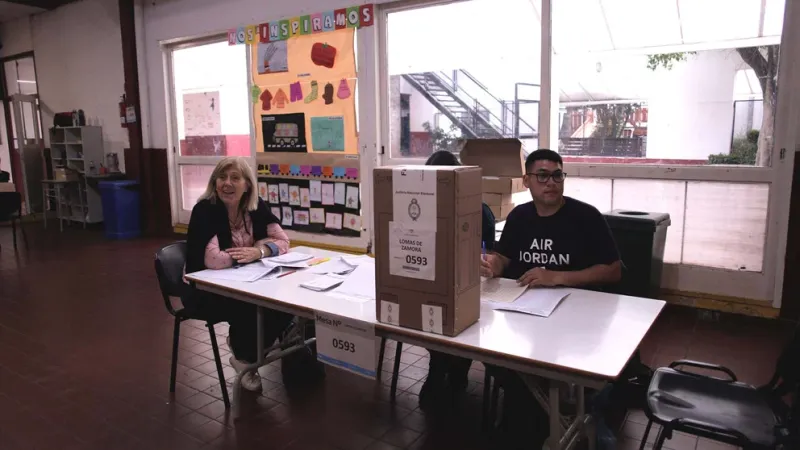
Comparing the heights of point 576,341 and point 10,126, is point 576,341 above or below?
below

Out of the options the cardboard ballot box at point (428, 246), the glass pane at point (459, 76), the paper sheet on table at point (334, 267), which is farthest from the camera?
the glass pane at point (459, 76)

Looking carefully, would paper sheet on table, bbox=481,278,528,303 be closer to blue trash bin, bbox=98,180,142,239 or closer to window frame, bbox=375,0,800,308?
window frame, bbox=375,0,800,308

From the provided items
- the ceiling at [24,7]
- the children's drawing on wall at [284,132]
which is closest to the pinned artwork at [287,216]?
the children's drawing on wall at [284,132]

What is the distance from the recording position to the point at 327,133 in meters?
5.83

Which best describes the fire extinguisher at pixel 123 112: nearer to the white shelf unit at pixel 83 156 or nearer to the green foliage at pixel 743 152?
the white shelf unit at pixel 83 156

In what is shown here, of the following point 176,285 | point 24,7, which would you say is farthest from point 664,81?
point 24,7

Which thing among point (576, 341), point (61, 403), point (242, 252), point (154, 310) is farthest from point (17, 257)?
point (576, 341)

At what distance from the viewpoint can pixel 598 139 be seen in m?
4.53

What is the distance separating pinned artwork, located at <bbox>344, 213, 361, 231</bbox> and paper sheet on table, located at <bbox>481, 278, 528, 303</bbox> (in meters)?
3.51

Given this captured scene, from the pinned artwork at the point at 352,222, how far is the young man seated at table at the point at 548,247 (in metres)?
3.37

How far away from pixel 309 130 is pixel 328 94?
1.50 ft

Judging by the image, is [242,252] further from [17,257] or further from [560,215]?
[17,257]

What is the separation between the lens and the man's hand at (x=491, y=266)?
95.2 inches

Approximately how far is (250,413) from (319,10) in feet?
14.0
